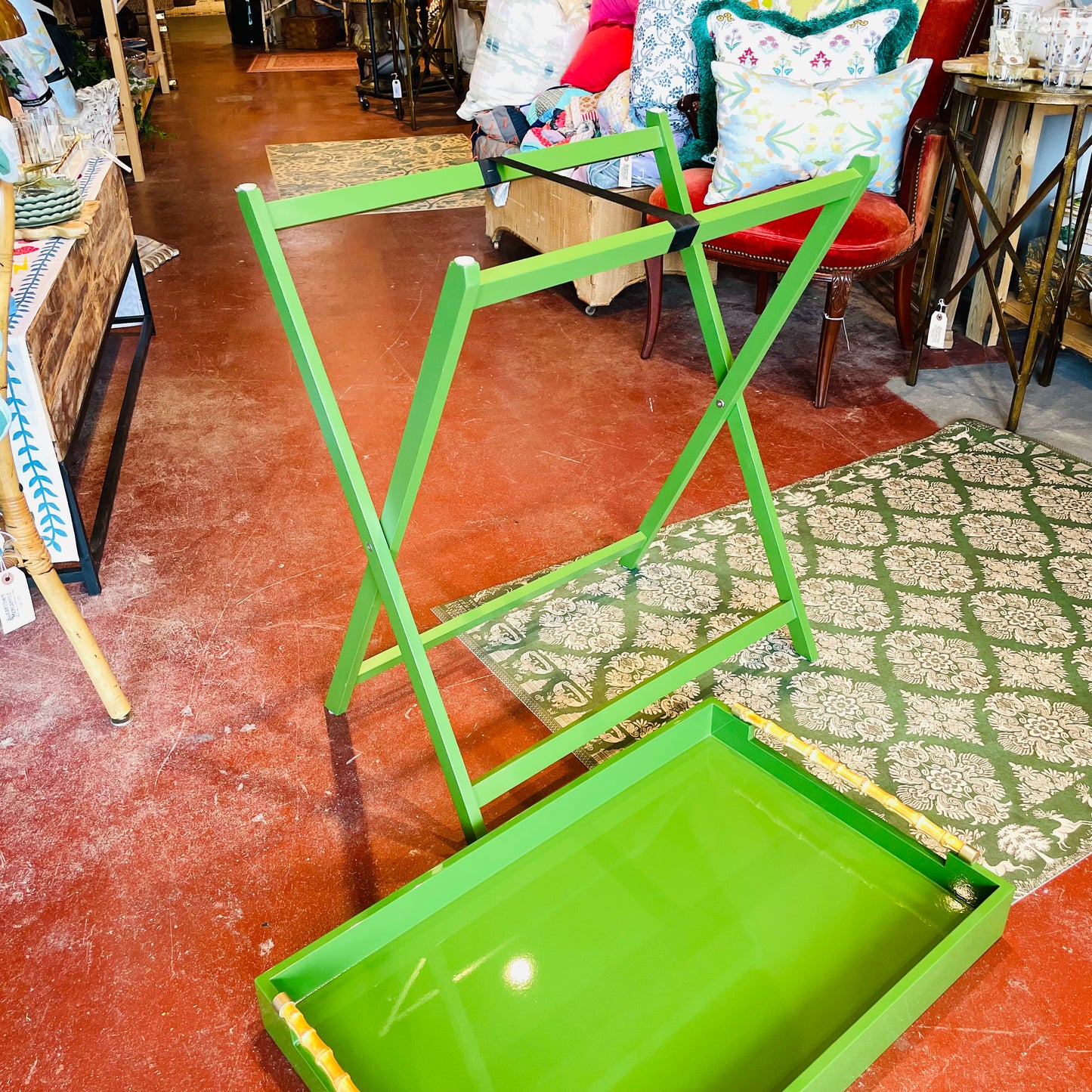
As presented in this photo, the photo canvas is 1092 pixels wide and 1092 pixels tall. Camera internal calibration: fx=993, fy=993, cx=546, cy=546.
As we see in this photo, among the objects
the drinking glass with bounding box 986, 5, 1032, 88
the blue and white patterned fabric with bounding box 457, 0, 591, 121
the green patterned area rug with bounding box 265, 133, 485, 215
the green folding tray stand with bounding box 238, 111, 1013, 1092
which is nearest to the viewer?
the green folding tray stand with bounding box 238, 111, 1013, 1092

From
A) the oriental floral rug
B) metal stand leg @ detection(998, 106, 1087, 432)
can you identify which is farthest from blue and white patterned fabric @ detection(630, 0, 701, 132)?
the oriental floral rug

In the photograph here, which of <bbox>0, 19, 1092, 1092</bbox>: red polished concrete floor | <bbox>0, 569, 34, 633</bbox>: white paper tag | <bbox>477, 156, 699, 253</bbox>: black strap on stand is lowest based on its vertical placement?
<bbox>0, 19, 1092, 1092</bbox>: red polished concrete floor

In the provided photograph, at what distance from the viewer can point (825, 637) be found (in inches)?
79.7

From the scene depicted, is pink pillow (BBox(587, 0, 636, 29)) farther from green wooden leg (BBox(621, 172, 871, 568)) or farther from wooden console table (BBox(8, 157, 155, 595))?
green wooden leg (BBox(621, 172, 871, 568))

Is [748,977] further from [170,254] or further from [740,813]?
[170,254]

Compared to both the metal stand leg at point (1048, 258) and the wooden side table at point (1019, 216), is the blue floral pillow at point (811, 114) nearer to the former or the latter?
the wooden side table at point (1019, 216)

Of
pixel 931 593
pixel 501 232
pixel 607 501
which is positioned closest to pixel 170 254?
pixel 501 232

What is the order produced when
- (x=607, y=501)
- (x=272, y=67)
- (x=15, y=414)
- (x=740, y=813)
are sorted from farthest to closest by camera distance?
(x=272, y=67) < (x=607, y=501) < (x=15, y=414) < (x=740, y=813)

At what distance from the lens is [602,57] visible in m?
3.59

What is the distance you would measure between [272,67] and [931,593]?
8403 millimetres

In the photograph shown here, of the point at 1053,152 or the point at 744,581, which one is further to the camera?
the point at 1053,152

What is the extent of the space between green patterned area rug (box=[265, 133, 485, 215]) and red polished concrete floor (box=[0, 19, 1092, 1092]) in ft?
4.08

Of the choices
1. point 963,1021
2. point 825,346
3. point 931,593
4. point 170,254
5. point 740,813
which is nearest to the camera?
point 963,1021

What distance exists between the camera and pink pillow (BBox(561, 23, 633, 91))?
3.56m
